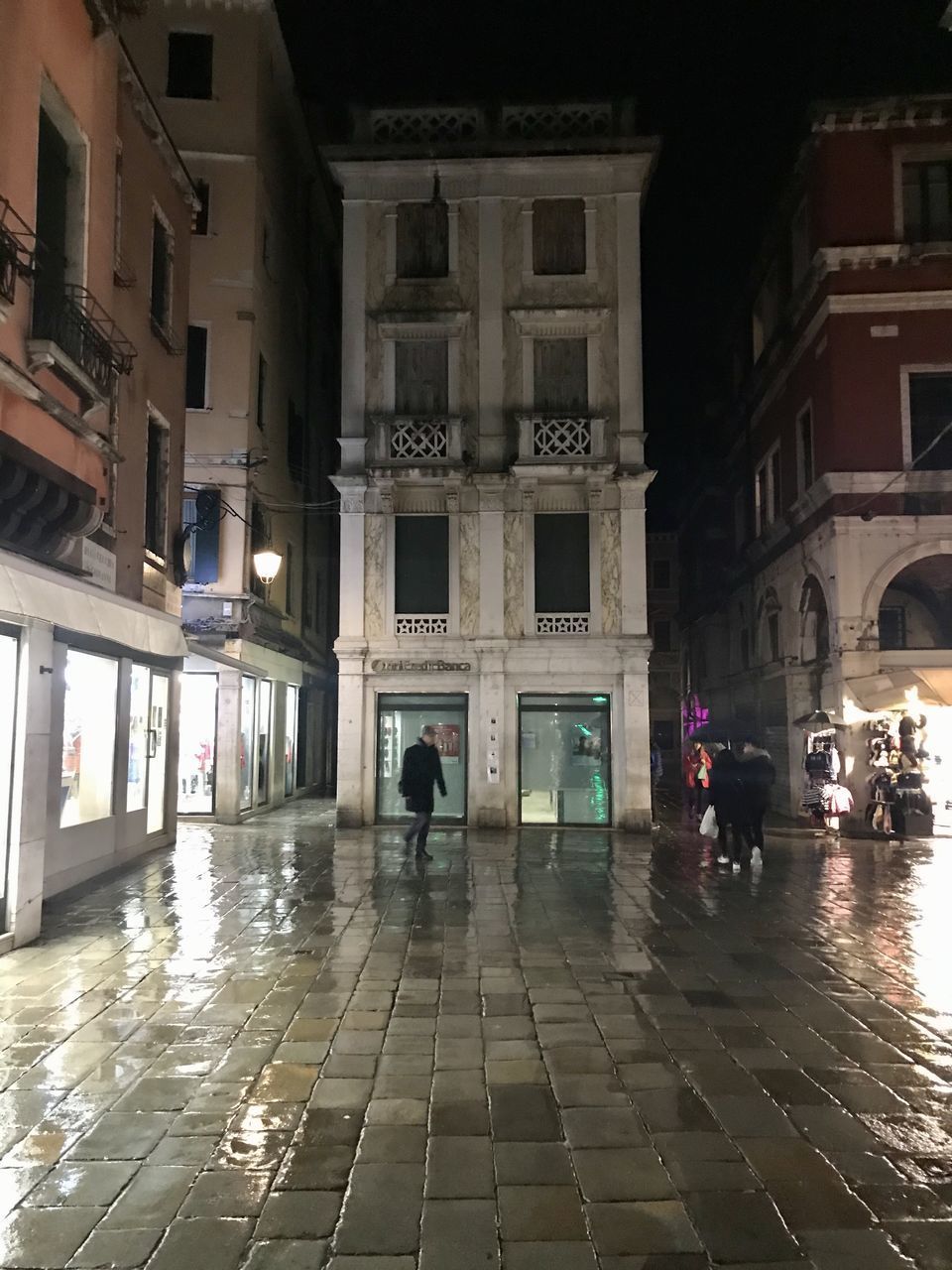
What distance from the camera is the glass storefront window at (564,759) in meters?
17.9

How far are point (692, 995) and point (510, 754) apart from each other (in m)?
11.4

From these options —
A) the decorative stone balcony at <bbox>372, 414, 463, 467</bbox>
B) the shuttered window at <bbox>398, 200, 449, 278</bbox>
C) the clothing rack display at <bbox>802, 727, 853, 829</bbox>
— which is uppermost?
the shuttered window at <bbox>398, 200, 449, 278</bbox>

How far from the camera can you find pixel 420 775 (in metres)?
12.9

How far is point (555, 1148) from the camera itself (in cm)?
411

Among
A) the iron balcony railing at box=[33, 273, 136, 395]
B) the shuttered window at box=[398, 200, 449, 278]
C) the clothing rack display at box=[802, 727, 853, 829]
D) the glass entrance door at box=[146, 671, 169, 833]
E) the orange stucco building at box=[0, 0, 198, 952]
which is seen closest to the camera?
the orange stucco building at box=[0, 0, 198, 952]

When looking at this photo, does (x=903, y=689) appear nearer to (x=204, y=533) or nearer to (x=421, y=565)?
(x=421, y=565)

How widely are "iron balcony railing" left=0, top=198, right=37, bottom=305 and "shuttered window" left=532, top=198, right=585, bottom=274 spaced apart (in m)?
12.5

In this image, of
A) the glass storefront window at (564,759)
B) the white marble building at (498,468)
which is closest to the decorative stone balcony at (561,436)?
the white marble building at (498,468)

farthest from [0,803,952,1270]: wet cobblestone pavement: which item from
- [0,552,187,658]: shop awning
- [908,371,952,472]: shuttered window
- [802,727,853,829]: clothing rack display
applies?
[908,371,952,472]: shuttered window

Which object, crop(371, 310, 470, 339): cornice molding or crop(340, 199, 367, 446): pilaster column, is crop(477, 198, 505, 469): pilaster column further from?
crop(340, 199, 367, 446): pilaster column

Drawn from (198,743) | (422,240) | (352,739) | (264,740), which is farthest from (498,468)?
(198,743)

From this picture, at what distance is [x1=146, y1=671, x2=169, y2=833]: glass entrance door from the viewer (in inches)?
524

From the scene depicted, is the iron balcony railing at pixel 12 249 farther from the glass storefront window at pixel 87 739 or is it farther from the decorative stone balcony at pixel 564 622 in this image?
the decorative stone balcony at pixel 564 622

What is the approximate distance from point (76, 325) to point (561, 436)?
1056 cm
